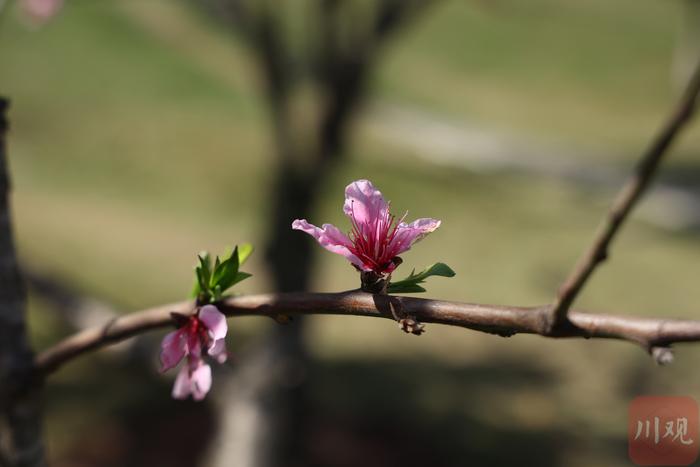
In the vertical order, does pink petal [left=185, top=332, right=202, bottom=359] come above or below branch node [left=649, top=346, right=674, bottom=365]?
below

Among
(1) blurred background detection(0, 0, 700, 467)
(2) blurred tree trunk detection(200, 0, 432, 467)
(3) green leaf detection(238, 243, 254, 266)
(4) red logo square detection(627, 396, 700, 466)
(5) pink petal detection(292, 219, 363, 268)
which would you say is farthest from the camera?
(1) blurred background detection(0, 0, 700, 467)

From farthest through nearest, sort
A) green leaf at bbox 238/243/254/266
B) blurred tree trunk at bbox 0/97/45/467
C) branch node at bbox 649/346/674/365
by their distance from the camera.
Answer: blurred tree trunk at bbox 0/97/45/467, green leaf at bbox 238/243/254/266, branch node at bbox 649/346/674/365

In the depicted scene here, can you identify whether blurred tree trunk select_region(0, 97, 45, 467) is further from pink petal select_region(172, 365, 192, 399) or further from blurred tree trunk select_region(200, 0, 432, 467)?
blurred tree trunk select_region(200, 0, 432, 467)

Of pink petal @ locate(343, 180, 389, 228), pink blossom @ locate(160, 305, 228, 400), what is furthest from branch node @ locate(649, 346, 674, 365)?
pink blossom @ locate(160, 305, 228, 400)

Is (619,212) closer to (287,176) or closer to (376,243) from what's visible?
(376,243)

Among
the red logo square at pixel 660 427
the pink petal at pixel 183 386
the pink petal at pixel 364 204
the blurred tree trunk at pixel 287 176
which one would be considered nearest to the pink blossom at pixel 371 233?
the pink petal at pixel 364 204

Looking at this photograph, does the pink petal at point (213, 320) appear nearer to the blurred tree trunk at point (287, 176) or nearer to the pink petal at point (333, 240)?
the pink petal at point (333, 240)
